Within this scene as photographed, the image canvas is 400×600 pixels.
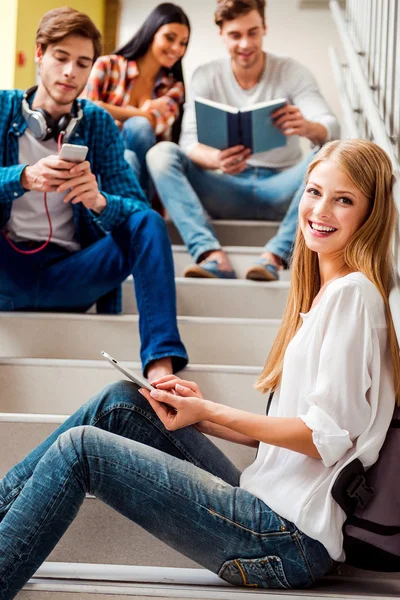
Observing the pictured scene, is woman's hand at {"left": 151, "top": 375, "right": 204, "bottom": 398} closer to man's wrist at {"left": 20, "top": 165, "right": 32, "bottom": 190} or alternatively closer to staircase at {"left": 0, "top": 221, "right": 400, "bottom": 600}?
staircase at {"left": 0, "top": 221, "right": 400, "bottom": 600}

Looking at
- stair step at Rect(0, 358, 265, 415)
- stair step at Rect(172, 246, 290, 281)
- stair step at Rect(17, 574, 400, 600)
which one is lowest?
stair step at Rect(17, 574, 400, 600)

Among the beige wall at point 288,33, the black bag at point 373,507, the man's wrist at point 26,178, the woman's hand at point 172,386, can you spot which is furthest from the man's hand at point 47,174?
A: the beige wall at point 288,33

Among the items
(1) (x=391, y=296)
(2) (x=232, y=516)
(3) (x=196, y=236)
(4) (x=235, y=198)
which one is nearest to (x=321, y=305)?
(1) (x=391, y=296)

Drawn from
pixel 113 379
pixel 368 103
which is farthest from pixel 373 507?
pixel 368 103

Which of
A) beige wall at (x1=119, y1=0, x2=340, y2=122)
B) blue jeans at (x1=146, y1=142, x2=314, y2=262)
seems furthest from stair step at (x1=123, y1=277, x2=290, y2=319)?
beige wall at (x1=119, y1=0, x2=340, y2=122)

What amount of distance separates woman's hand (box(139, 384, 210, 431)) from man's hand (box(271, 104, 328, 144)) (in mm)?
1345

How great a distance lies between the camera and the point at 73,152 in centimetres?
188

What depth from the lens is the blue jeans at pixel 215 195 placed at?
8.44ft

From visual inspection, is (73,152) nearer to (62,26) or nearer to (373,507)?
(62,26)

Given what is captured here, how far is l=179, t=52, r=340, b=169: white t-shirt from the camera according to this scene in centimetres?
290

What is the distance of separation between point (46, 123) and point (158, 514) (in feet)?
3.93

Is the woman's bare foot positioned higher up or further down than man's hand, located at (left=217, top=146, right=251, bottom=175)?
further down

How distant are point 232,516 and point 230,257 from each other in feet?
4.85

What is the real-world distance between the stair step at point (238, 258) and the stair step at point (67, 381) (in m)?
0.78
